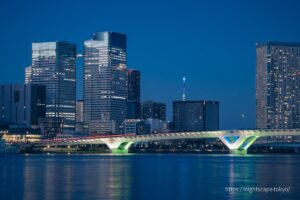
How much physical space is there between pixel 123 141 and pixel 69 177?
120368 millimetres

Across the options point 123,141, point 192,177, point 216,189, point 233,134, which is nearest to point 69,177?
point 192,177

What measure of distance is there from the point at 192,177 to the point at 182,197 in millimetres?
22504

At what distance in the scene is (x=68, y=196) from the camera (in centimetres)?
5284

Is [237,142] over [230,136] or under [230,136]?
under

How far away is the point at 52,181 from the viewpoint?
6819 cm

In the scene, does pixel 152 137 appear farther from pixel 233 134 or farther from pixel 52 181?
pixel 52 181

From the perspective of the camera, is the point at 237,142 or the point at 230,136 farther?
the point at 237,142

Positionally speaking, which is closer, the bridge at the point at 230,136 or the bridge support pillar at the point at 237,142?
the bridge at the point at 230,136

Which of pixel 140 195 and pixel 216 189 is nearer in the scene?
pixel 140 195

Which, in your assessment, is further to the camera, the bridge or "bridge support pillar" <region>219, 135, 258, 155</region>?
"bridge support pillar" <region>219, 135, 258, 155</region>

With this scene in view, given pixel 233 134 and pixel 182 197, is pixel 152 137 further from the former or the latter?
pixel 182 197

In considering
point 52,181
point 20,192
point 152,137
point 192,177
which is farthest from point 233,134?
point 20,192

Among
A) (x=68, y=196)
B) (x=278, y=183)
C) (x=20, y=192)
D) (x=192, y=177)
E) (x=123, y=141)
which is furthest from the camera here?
(x=123, y=141)

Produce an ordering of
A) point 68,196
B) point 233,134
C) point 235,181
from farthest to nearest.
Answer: point 233,134, point 235,181, point 68,196
